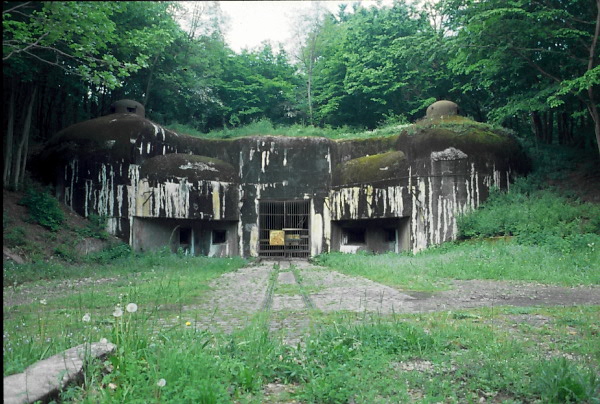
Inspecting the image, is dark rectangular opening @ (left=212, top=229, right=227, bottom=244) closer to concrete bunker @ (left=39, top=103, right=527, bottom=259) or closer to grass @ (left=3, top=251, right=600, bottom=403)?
concrete bunker @ (left=39, top=103, right=527, bottom=259)

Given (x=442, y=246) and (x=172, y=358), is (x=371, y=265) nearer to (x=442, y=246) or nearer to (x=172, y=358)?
(x=442, y=246)

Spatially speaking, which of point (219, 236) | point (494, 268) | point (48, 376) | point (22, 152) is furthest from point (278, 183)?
point (48, 376)

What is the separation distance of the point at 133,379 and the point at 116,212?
41.4 feet

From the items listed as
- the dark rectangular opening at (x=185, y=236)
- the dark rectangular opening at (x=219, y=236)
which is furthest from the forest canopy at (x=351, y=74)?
the dark rectangular opening at (x=219, y=236)

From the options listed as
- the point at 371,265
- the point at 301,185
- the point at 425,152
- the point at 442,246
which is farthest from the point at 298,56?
the point at 371,265

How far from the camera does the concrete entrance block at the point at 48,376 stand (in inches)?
89.0

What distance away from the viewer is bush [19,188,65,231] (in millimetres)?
12461

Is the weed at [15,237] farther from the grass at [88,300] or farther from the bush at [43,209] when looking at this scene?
the grass at [88,300]

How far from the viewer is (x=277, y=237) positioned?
17062 mm

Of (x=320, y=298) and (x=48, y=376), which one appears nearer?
(x=48, y=376)

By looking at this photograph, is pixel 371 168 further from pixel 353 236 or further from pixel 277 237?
pixel 277 237

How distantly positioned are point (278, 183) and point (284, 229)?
1729 millimetres

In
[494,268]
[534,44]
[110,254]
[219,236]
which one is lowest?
[494,268]

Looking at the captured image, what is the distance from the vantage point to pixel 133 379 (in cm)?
268
